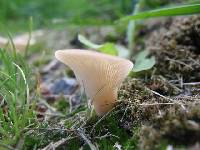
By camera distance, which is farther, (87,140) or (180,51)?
(180,51)

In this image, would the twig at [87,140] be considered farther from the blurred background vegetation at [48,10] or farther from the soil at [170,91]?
the blurred background vegetation at [48,10]

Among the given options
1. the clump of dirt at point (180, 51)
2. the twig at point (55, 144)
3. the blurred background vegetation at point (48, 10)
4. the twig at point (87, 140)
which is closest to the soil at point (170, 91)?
the clump of dirt at point (180, 51)

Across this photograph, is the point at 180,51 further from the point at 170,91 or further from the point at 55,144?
the point at 55,144

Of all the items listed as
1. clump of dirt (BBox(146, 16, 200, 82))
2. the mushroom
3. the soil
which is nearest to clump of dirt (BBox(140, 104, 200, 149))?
the soil

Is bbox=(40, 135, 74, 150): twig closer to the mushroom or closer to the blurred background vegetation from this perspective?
the mushroom

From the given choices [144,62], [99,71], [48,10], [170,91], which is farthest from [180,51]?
[48,10]

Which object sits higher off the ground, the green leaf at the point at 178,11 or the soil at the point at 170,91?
the green leaf at the point at 178,11
